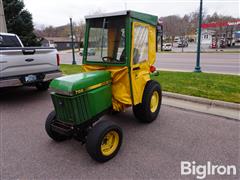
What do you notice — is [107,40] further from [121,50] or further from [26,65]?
[26,65]

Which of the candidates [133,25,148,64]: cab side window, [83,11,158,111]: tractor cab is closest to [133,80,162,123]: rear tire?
[83,11,158,111]: tractor cab

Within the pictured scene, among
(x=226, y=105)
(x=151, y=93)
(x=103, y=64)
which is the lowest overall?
(x=226, y=105)

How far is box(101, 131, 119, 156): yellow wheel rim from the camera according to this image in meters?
2.82

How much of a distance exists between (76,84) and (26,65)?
129 inches

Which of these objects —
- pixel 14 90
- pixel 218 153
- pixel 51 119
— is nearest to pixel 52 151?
pixel 51 119

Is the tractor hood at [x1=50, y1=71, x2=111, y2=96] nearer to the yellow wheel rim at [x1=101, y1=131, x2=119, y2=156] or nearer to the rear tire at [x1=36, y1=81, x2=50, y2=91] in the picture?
the yellow wheel rim at [x1=101, y1=131, x2=119, y2=156]

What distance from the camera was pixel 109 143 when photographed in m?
2.93

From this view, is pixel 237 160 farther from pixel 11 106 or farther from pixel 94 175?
pixel 11 106

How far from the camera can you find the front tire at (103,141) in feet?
8.58

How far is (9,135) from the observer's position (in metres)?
3.68

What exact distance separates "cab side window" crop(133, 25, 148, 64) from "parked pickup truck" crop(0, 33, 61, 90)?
3280 millimetres

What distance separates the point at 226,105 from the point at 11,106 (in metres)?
5.94

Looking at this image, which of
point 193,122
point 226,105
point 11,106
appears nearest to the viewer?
point 193,122

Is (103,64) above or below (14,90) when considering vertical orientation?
above
